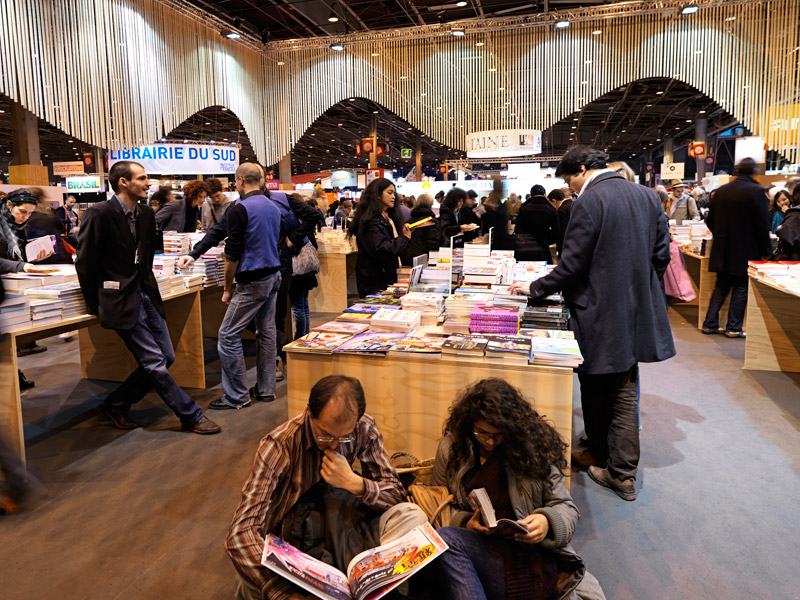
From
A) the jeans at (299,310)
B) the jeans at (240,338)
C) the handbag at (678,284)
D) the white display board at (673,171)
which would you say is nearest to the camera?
the jeans at (240,338)

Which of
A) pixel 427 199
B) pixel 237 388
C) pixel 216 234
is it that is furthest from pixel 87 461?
pixel 427 199

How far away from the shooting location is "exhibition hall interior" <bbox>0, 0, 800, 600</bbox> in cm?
185

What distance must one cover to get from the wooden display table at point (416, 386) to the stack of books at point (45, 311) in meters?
1.46

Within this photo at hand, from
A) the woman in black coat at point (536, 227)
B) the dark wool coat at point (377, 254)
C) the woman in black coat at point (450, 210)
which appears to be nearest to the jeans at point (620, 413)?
the dark wool coat at point (377, 254)

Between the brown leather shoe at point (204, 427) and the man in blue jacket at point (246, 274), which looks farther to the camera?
the man in blue jacket at point (246, 274)

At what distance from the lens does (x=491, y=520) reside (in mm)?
1738

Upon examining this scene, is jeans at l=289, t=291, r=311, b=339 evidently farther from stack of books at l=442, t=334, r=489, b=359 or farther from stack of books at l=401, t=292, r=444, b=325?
stack of books at l=442, t=334, r=489, b=359

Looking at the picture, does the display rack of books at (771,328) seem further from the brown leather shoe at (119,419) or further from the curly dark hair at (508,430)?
the brown leather shoe at (119,419)

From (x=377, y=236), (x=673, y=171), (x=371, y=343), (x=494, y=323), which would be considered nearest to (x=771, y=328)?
(x=494, y=323)

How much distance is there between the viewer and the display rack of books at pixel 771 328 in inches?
184

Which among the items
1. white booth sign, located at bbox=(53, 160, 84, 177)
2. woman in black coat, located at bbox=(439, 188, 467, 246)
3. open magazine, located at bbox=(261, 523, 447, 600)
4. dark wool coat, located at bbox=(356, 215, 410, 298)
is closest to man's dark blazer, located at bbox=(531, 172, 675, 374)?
open magazine, located at bbox=(261, 523, 447, 600)

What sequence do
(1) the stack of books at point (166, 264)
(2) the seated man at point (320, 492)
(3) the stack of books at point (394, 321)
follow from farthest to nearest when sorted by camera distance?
(1) the stack of books at point (166, 264) → (3) the stack of books at point (394, 321) → (2) the seated man at point (320, 492)

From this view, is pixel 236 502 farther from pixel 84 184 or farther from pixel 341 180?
pixel 341 180

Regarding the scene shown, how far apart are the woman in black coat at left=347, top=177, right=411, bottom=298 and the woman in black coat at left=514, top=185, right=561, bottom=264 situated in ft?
6.38
